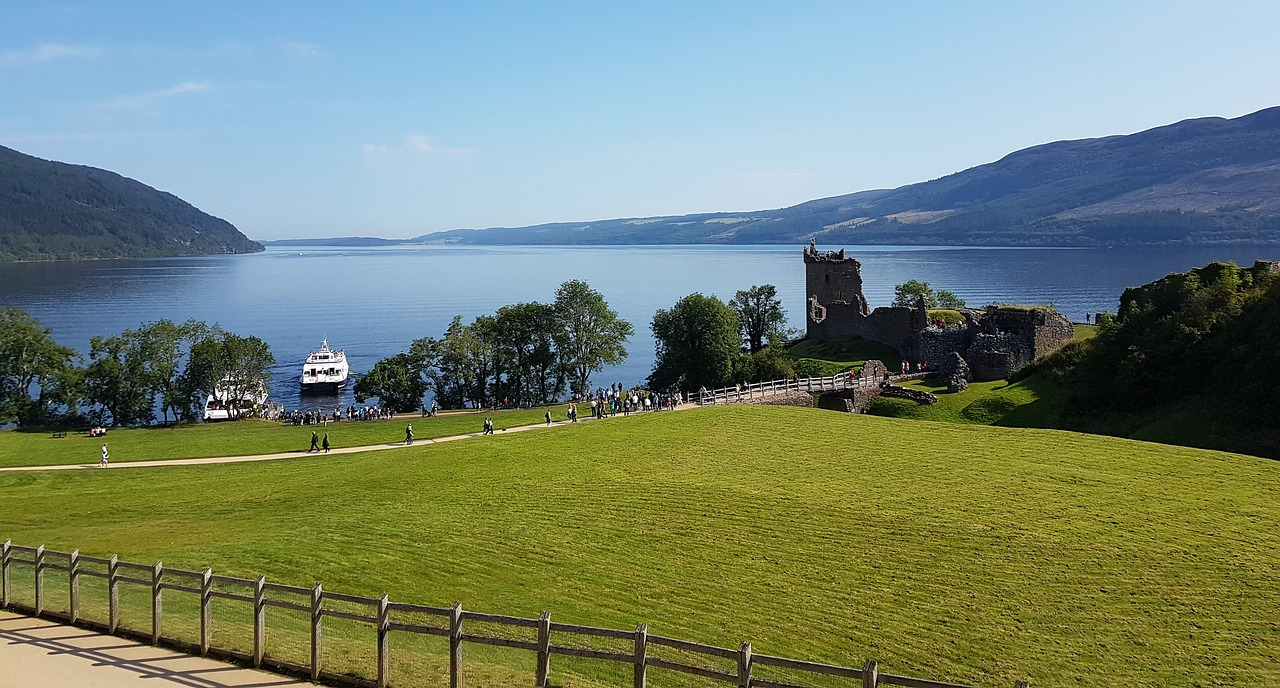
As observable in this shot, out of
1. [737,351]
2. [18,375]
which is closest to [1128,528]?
[737,351]

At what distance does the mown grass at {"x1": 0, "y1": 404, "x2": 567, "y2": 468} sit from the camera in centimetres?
3931

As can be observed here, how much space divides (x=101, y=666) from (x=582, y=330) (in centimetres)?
6282

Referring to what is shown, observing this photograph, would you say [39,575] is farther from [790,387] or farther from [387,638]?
[790,387]

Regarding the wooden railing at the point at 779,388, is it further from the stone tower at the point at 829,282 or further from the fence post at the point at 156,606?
the fence post at the point at 156,606

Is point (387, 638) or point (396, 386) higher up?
point (387, 638)

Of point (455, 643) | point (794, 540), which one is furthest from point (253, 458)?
point (455, 643)

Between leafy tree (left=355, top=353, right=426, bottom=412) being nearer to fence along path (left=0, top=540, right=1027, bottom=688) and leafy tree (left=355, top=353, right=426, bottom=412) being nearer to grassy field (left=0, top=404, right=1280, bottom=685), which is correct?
grassy field (left=0, top=404, right=1280, bottom=685)

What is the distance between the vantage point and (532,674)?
1419cm

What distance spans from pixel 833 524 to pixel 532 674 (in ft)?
40.0

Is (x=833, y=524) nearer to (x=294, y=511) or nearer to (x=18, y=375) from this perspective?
(x=294, y=511)

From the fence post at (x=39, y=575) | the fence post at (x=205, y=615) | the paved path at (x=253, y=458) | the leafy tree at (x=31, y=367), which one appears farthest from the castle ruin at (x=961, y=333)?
the leafy tree at (x=31, y=367)

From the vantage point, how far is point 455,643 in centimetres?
1292

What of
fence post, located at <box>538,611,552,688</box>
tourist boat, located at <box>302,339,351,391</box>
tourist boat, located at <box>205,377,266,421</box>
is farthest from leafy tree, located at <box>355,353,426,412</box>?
fence post, located at <box>538,611,552,688</box>

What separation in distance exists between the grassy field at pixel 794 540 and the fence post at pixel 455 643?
2.68ft
